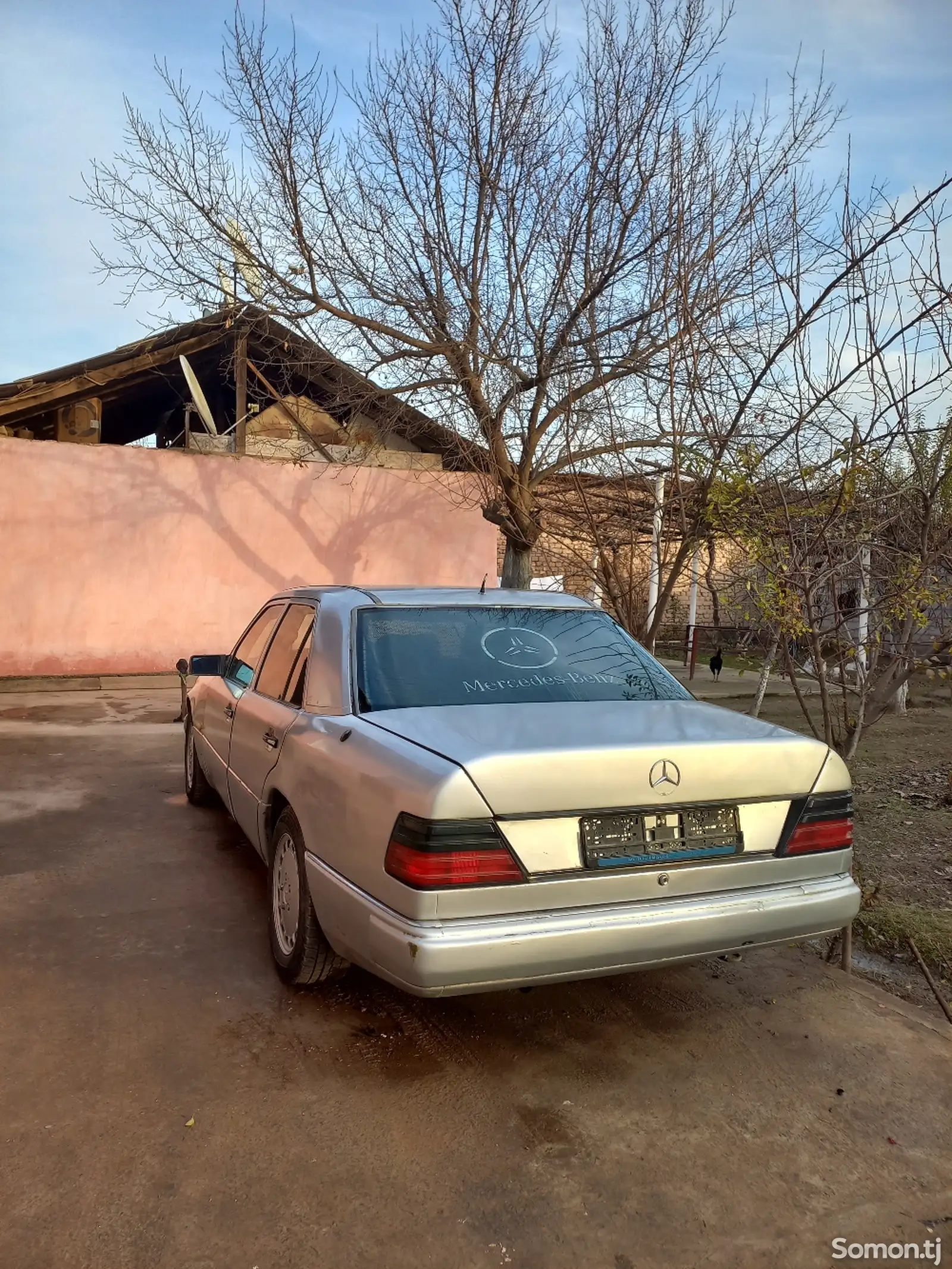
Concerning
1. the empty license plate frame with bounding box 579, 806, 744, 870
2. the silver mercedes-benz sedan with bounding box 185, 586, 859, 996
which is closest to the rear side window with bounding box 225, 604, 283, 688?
the silver mercedes-benz sedan with bounding box 185, 586, 859, 996

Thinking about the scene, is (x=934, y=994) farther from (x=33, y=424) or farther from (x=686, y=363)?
(x=33, y=424)

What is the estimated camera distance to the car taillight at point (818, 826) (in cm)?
306

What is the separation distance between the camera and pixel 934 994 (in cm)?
360

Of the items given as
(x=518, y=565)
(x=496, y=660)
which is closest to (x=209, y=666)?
(x=496, y=660)

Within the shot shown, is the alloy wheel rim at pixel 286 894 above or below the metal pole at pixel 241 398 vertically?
below

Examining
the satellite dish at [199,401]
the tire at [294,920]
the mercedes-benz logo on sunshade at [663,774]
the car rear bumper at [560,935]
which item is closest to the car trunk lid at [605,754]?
the mercedes-benz logo on sunshade at [663,774]

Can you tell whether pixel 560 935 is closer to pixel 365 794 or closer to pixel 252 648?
pixel 365 794

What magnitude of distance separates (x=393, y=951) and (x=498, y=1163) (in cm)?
63

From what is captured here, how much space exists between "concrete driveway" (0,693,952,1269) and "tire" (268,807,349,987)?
0.13 m

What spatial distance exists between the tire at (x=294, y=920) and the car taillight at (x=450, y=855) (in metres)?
0.80

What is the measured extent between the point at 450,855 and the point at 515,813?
23cm

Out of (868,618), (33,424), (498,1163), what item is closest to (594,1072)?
(498,1163)

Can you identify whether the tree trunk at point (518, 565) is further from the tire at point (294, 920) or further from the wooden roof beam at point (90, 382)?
the tire at point (294, 920)

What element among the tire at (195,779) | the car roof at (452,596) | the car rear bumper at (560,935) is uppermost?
the car roof at (452,596)
